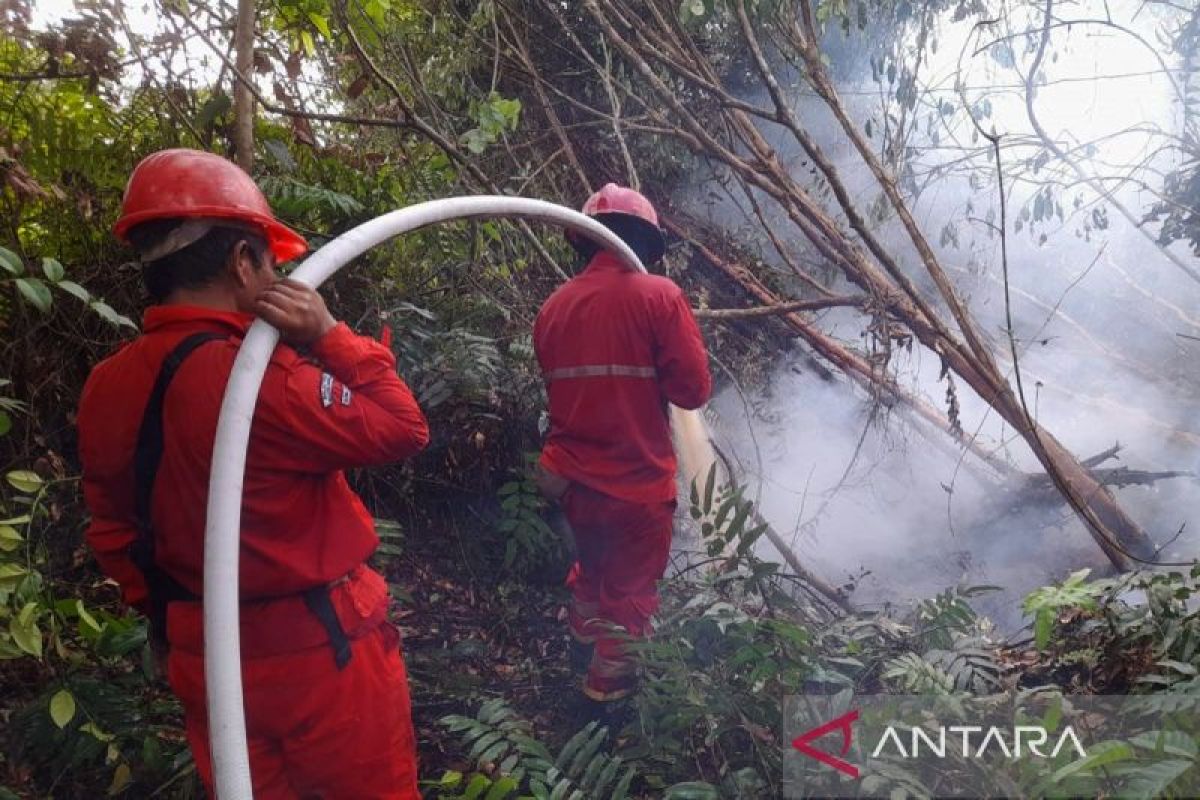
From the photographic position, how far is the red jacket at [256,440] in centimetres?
169

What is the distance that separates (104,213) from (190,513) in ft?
7.57

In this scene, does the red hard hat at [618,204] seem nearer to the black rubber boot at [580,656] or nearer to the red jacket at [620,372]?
the red jacket at [620,372]

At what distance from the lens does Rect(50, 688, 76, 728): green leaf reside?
2.11 meters

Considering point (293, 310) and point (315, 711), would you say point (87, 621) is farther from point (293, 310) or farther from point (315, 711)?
point (293, 310)

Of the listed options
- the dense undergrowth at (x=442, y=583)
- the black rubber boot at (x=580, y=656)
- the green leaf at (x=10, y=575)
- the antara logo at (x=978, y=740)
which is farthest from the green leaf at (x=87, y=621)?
the antara logo at (x=978, y=740)

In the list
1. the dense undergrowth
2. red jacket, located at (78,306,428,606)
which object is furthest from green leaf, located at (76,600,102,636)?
red jacket, located at (78,306,428,606)

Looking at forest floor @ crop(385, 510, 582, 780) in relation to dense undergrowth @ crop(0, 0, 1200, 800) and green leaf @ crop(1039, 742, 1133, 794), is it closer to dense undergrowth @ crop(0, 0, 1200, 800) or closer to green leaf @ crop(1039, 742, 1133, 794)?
dense undergrowth @ crop(0, 0, 1200, 800)

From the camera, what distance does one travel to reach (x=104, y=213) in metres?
3.39

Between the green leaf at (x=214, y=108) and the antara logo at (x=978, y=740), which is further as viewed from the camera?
the green leaf at (x=214, y=108)

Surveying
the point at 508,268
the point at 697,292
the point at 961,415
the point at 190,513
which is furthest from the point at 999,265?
the point at 190,513

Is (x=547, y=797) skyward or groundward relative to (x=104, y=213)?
groundward

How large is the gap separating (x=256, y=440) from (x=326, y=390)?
18cm

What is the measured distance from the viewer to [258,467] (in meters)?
1.75

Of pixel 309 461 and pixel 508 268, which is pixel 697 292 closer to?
pixel 508 268
